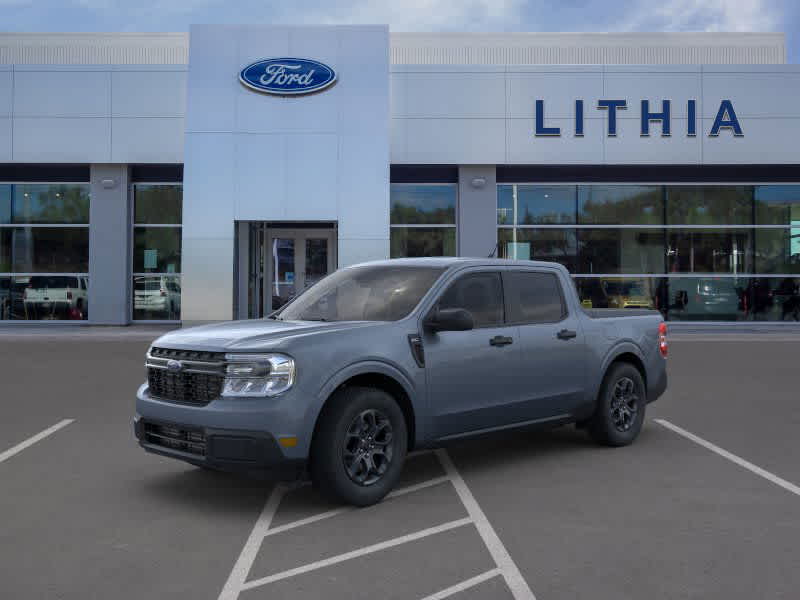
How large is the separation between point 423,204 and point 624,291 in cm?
656

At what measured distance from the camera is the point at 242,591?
4.21 metres

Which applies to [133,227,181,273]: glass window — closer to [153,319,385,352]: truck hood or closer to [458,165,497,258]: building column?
[458,165,497,258]: building column

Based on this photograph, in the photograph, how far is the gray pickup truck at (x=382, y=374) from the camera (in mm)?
5539

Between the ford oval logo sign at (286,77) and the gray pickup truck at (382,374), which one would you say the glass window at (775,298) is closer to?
the ford oval logo sign at (286,77)

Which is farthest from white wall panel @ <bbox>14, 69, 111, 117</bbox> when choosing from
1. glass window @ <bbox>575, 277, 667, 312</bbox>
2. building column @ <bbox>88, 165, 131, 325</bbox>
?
glass window @ <bbox>575, 277, 667, 312</bbox>

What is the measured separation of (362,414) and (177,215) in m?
20.8

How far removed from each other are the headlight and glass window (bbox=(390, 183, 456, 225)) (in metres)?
19.6

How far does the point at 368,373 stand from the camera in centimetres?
592

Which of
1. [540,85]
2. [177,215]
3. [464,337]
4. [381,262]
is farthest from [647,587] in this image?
[177,215]

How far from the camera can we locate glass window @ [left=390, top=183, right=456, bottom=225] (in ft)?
81.9

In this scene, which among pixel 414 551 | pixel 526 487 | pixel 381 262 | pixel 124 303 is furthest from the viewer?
pixel 124 303

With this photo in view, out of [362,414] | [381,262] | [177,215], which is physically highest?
[177,215]

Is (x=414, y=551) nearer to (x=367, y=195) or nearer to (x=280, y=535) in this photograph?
(x=280, y=535)

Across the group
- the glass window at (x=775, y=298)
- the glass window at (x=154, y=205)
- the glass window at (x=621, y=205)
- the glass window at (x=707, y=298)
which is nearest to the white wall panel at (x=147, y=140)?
the glass window at (x=154, y=205)
